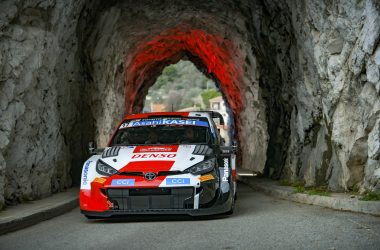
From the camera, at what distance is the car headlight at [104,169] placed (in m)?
9.36

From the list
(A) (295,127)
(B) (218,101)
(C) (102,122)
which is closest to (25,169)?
(A) (295,127)

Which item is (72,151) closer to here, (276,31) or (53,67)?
(53,67)

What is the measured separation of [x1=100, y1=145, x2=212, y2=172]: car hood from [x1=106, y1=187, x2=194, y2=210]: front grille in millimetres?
317

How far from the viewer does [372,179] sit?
1128cm

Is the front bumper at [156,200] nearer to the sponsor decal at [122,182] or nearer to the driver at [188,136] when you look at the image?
the sponsor decal at [122,182]

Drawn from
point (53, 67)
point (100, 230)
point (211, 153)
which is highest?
point (53, 67)

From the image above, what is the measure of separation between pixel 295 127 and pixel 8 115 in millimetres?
8280

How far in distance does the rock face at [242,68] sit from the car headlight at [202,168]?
11.3ft

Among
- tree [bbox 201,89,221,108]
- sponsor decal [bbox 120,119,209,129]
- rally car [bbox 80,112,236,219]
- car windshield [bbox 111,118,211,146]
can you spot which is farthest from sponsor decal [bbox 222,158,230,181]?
tree [bbox 201,89,221,108]

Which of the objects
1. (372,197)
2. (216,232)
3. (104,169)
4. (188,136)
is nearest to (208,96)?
(188,136)

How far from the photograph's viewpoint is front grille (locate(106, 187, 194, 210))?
9.05 m

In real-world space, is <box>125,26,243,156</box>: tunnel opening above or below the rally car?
above

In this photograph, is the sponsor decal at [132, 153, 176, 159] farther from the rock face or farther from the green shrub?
the green shrub

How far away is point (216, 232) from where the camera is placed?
7.96 meters
